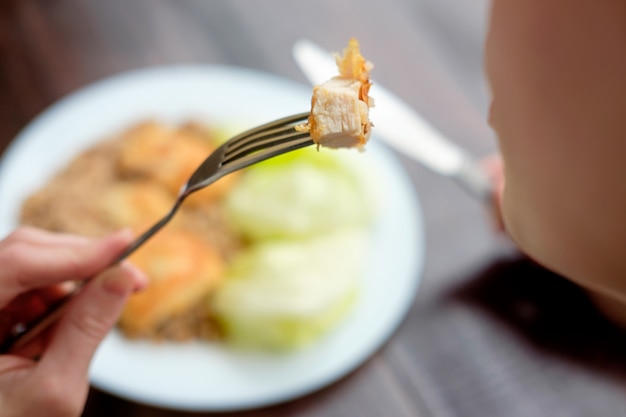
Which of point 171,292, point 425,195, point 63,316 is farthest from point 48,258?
point 425,195

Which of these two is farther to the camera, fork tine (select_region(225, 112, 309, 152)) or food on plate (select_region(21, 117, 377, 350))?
food on plate (select_region(21, 117, 377, 350))

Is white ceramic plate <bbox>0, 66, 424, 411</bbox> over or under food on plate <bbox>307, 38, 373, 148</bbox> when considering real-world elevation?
under

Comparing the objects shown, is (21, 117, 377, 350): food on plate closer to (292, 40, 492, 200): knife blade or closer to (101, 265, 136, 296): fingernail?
(292, 40, 492, 200): knife blade

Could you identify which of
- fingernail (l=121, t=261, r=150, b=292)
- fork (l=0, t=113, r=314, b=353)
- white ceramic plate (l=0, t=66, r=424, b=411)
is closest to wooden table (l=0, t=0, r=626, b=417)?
white ceramic plate (l=0, t=66, r=424, b=411)

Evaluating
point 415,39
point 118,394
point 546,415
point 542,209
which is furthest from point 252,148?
point 415,39

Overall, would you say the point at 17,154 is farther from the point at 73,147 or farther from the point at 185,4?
the point at 185,4
